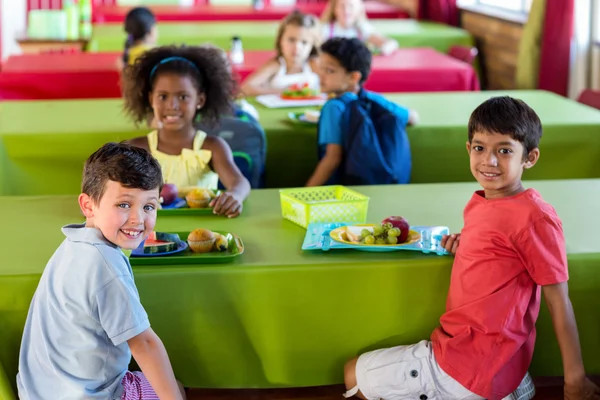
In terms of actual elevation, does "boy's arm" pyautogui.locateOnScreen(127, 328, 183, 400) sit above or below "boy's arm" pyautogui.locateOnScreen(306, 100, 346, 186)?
below

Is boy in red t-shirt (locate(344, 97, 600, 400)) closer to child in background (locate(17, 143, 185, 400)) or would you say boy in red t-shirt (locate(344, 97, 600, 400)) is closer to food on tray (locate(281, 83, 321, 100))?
child in background (locate(17, 143, 185, 400))

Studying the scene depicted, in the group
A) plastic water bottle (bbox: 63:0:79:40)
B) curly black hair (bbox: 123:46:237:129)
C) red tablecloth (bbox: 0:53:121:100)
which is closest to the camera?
curly black hair (bbox: 123:46:237:129)

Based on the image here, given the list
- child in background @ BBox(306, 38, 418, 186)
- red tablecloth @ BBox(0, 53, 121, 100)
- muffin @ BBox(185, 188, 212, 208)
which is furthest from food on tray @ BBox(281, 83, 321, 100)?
muffin @ BBox(185, 188, 212, 208)

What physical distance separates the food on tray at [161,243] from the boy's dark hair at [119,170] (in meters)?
0.30

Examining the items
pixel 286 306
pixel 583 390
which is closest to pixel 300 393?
pixel 286 306

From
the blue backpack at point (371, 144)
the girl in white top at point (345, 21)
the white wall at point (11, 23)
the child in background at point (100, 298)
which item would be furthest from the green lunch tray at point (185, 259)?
the white wall at point (11, 23)

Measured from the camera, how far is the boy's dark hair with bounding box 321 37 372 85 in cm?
Result: 326

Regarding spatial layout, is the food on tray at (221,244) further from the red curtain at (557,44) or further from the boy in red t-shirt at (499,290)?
the red curtain at (557,44)

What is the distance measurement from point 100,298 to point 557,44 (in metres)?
4.39

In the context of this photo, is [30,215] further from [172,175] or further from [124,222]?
[124,222]

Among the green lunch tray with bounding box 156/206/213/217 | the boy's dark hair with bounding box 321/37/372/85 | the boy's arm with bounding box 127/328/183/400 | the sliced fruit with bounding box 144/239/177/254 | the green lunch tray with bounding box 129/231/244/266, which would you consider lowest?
the boy's arm with bounding box 127/328/183/400

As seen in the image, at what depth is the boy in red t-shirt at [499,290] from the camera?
1903 millimetres

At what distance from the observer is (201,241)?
2082 millimetres

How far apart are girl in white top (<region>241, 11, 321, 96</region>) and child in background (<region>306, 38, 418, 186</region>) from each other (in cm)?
108
